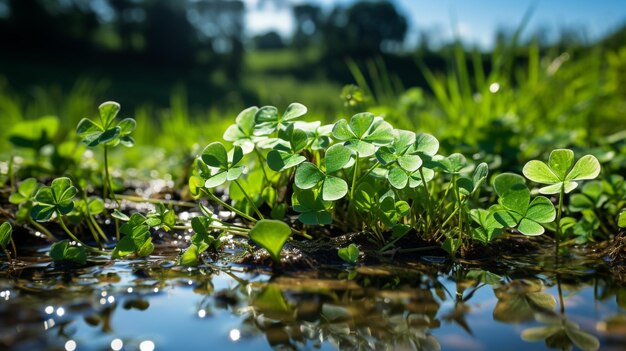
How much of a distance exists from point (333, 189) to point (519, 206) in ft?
1.41

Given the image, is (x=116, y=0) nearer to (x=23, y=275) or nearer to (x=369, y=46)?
(x=369, y=46)

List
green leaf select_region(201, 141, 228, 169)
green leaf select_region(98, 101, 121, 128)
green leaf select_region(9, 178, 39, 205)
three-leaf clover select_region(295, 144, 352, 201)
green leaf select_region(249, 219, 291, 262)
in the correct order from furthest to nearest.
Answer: green leaf select_region(9, 178, 39, 205) < green leaf select_region(98, 101, 121, 128) < green leaf select_region(201, 141, 228, 169) < three-leaf clover select_region(295, 144, 352, 201) < green leaf select_region(249, 219, 291, 262)

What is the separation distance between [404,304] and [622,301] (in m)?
0.40

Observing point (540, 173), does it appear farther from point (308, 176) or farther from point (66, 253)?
point (66, 253)

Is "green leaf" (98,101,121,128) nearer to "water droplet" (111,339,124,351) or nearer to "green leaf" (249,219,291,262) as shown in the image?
"green leaf" (249,219,291,262)

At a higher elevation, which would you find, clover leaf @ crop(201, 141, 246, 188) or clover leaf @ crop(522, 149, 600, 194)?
clover leaf @ crop(201, 141, 246, 188)

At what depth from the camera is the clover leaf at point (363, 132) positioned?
44.6 inches

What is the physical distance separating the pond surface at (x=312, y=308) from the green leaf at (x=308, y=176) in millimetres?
187

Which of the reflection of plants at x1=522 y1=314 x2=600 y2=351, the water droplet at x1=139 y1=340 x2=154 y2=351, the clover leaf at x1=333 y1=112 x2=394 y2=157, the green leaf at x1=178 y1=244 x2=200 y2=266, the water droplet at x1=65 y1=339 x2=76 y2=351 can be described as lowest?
the reflection of plants at x1=522 y1=314 x2=600 y2=351

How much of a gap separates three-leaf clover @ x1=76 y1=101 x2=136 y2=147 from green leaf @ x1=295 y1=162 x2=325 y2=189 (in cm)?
48

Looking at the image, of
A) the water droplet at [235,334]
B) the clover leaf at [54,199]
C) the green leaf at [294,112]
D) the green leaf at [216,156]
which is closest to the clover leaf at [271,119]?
the green leaf at [294,112]

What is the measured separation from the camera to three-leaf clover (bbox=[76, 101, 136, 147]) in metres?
1.26

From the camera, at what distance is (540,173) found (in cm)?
115

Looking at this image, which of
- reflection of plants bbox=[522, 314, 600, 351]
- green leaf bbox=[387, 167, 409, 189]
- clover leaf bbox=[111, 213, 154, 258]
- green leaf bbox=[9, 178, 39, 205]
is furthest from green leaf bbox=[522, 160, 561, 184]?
green leaf bbox=[9, 178, 39, 205]
